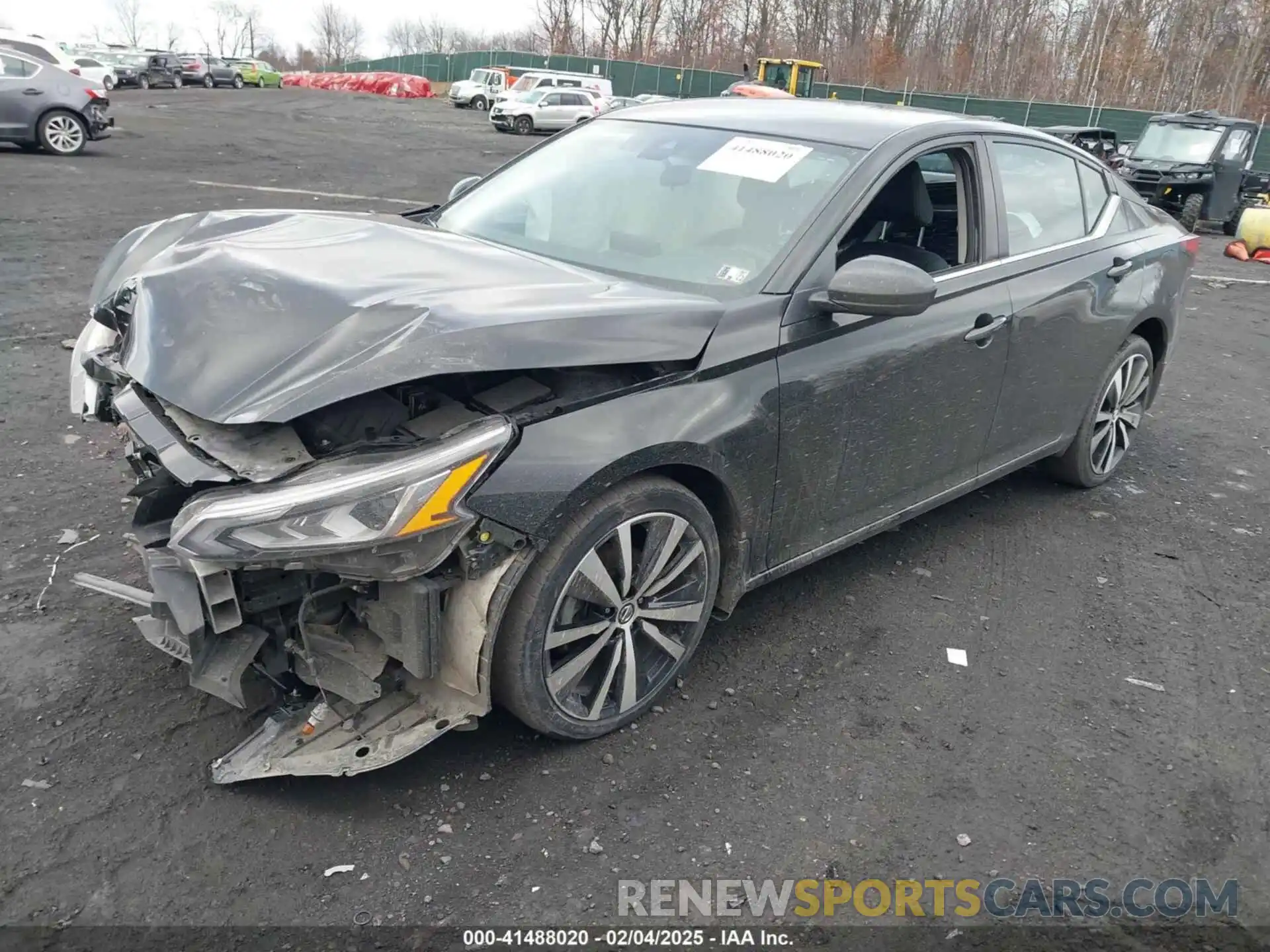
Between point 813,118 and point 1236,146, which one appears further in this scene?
point 1236,146

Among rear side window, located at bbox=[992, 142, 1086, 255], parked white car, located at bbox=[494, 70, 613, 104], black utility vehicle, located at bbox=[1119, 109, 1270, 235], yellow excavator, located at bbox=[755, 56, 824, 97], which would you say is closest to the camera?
rear side window, located at bbox=[992, 142, 1086, 255]

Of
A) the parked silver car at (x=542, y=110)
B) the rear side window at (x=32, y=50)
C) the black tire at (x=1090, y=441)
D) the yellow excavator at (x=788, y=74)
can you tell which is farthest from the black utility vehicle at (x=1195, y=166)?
the yellow excavator at (x=788, y=74)

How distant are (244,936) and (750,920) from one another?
1.16 m

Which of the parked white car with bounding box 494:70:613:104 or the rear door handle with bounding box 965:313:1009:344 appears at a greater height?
the parked white car with bounding box 494:70:613:104

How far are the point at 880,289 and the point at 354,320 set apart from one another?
1497mm

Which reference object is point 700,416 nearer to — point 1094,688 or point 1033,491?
point 1094,688

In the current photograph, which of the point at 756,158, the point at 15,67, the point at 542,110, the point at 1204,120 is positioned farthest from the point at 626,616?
the point at 542,110

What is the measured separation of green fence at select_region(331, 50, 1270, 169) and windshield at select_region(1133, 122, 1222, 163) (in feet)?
10.5

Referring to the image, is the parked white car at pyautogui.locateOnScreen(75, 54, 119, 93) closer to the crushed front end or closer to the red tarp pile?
the red tarp pile

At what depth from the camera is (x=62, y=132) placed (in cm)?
1566

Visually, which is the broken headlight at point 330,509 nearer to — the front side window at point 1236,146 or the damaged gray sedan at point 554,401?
the damaged gray sedan at point 554,401

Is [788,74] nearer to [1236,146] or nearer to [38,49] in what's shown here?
[1236,146]

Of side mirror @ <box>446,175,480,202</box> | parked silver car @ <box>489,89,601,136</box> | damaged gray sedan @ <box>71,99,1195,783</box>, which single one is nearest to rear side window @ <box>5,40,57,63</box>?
side mirror @ <box>446,175,480,202</box>

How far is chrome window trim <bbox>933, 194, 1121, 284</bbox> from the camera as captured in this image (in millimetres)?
3598
